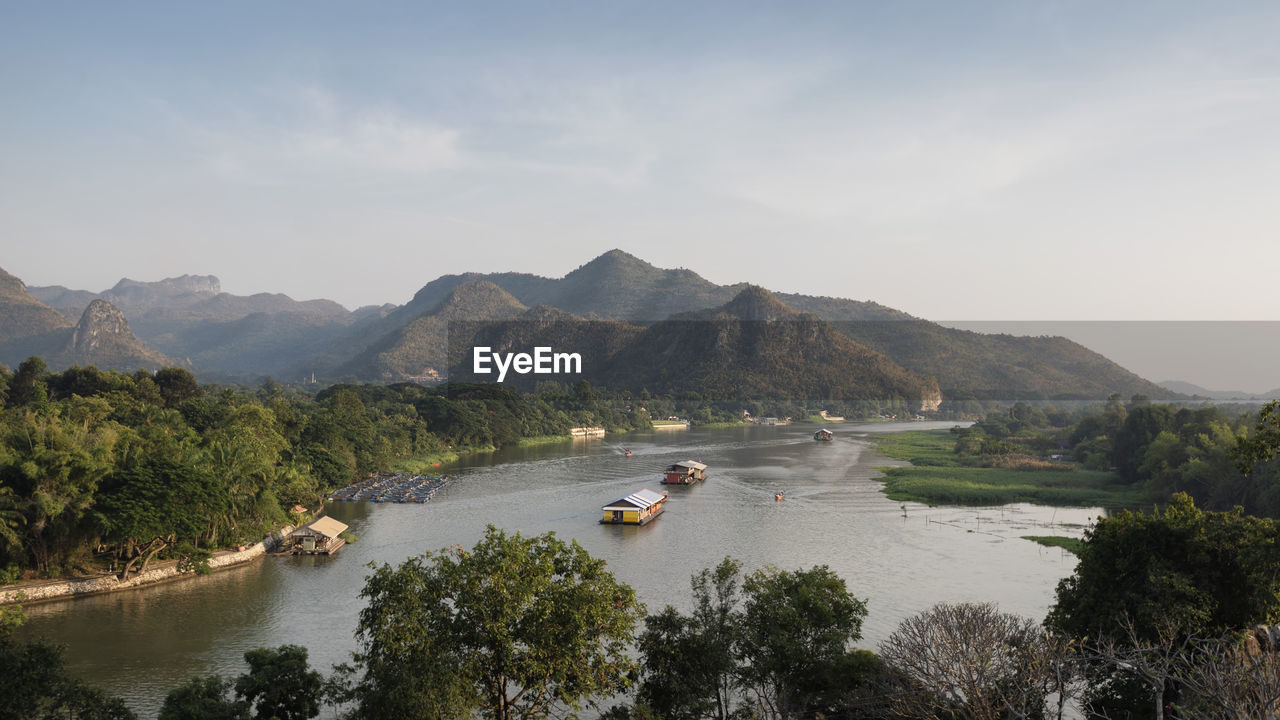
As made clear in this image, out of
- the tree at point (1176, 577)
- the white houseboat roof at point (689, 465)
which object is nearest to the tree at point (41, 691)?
the tree at point (1176, 577)

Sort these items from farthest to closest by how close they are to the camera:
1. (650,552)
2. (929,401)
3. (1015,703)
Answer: (929,401)
(650,552)
(1015,703)

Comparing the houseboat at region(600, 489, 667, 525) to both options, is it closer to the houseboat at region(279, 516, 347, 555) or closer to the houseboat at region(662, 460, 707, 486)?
the houseboat at region(662, 460, 707, 486)

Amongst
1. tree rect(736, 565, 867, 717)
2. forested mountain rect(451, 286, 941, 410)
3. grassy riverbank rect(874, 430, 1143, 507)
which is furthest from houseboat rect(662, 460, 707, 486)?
forested mountain rect(451, 286, 941, 410)

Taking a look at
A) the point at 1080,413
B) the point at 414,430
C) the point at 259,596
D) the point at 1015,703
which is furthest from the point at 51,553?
the point at 1080,413

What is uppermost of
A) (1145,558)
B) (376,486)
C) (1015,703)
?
(1145,558)

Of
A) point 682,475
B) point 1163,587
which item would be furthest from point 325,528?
point 1163,587

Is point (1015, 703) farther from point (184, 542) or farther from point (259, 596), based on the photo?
point (184, 542)
